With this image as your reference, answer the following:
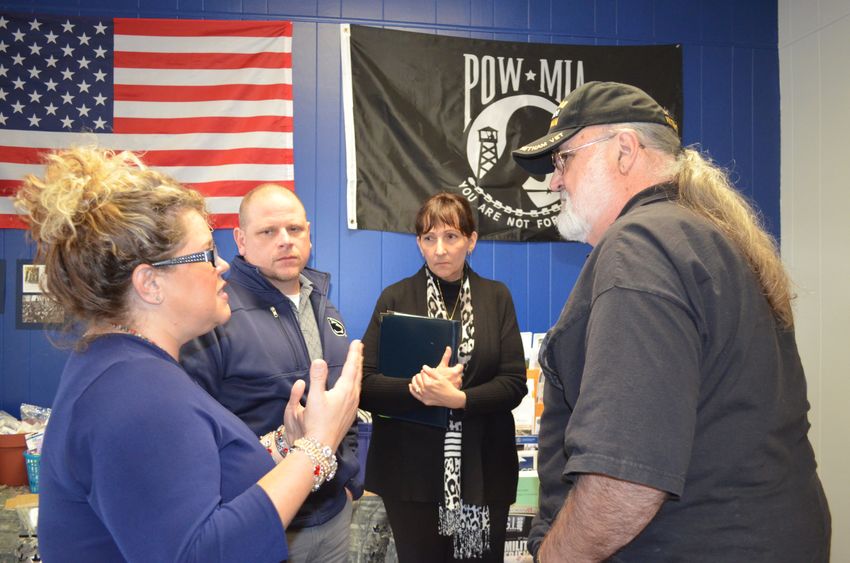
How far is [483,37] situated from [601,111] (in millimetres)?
2619

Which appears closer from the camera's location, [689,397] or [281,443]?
[689,397]

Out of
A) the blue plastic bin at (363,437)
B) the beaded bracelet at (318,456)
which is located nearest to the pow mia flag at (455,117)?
the blue plastic bin at (363,437)

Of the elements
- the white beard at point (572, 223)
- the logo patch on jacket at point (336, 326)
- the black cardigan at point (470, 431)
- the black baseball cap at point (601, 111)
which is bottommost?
the black cardigan at point (470, 431)

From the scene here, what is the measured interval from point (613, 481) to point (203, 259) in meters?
0.83

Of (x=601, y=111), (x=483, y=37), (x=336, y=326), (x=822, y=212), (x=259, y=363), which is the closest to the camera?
(x=601, y=111)

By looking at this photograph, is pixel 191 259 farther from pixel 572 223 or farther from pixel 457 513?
pixel 457 513

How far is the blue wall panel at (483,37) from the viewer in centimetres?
337

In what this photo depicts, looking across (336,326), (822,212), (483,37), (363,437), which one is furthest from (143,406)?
(822,212)

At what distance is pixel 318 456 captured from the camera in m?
1.15

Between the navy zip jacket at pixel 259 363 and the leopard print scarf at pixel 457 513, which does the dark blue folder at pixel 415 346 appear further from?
the navy zip jacket at pixel 259 363

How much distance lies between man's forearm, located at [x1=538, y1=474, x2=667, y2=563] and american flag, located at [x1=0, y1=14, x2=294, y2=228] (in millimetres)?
2709

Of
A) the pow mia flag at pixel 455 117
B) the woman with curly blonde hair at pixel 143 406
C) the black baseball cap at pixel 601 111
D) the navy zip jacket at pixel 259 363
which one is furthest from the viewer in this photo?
the pow mia flag at pixel 455 117

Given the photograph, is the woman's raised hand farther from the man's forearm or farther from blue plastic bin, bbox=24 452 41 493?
blue plastic bin, bbox=24 452 41 493

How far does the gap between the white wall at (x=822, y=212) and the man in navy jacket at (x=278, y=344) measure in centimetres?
266
